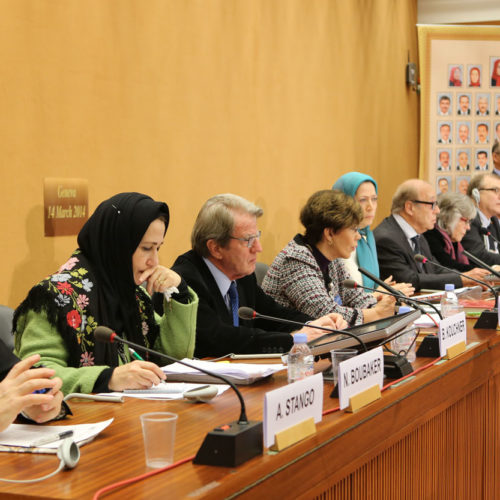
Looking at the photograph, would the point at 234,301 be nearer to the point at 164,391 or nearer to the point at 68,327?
the point at 68,327

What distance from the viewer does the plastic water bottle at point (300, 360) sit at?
2.12 metres

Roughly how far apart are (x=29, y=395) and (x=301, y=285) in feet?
7.16

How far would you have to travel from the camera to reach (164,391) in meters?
2.09

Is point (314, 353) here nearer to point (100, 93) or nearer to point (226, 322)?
point (226, 322)

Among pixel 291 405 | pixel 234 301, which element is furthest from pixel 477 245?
pixel 291 405

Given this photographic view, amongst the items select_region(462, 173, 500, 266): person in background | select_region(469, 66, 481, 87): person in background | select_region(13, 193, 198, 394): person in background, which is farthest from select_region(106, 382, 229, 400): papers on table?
select_region(469, 66, 481, 87): person in background

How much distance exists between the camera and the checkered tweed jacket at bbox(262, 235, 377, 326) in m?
3.60

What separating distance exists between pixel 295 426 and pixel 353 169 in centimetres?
489

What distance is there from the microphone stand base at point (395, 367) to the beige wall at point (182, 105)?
1472 millimetres

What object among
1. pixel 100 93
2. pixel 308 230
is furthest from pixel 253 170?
pixel 100 93

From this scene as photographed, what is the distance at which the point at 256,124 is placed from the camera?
4.80m

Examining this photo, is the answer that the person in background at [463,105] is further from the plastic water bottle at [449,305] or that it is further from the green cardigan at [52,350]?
the green cardigan at [52,350]

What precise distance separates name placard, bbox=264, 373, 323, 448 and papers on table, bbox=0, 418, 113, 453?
0.39 m

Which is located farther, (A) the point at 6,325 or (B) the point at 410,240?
(B) the point at 410,240
